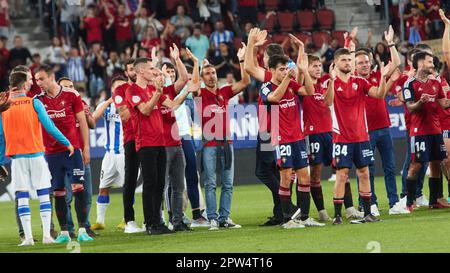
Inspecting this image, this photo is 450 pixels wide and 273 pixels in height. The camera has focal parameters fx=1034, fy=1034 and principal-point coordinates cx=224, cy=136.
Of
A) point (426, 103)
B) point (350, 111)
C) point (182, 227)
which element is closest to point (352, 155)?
point (350, 111)

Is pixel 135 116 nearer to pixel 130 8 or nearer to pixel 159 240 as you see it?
pixel 159 240

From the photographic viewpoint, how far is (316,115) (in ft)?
52.1

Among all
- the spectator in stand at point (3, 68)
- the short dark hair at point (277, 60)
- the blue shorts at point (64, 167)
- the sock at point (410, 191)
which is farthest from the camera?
the spectator in stand at point (3, 68)

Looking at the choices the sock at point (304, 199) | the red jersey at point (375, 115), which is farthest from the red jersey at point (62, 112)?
the red jersey at point (375, 115)

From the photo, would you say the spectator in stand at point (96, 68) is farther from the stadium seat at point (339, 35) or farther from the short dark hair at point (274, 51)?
the short dark hair at point (274, 51)

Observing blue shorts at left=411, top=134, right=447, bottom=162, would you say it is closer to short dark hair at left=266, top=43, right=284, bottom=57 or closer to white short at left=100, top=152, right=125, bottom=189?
short dark hair at left=266, top=43, right=284, bottom=57

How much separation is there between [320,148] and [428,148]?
1859mm

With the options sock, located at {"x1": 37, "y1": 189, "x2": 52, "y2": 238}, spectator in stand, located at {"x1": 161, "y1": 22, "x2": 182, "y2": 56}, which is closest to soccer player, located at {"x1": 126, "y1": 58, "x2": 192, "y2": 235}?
sock, located at {"x1": 37, "y1": 189, "x2": 52, "y2": 238}

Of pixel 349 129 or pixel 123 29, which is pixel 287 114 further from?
pixel 123 29

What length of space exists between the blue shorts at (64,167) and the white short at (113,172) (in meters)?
2.57

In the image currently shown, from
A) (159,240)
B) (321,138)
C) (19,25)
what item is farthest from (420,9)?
(159,240)

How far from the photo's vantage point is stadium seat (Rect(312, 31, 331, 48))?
29969mm

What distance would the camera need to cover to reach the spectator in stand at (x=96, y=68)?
28.4m

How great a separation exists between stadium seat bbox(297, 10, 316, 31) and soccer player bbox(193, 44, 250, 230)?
15658 mm
